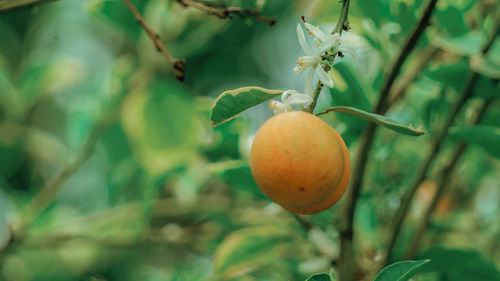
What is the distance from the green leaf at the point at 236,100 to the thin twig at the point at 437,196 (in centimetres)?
Answer: 43

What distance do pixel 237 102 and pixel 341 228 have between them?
0.90 feet

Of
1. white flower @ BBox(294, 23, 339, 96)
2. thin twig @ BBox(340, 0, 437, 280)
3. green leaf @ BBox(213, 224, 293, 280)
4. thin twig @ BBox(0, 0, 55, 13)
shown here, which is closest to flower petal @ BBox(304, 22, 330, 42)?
white flower @ BBox(294, 23, 339, 96)

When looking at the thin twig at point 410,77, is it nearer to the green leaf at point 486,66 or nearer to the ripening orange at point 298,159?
the green leaf at point 486,66

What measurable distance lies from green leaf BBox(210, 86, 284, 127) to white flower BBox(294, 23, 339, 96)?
1.1 inches

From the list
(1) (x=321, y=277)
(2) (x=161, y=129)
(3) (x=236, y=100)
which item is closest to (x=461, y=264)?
(1) (x=321, y=277)

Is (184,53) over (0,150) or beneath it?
over

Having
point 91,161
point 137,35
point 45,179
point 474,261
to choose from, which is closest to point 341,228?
point 474,261

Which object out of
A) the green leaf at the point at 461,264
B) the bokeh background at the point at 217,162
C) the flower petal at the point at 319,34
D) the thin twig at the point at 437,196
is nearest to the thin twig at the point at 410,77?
the bokeh background at the point at 217,162

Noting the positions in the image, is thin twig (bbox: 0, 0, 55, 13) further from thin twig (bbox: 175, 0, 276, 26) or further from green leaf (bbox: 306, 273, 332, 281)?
green leaf (bbox: 306, 273, 332, 281)

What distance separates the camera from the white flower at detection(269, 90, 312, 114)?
1.50ft

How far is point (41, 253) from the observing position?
1450 millimetres

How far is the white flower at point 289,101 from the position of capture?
0.46m

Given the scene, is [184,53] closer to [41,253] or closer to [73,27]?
[41,253]

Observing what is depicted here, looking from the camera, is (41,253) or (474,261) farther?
(41,253)
